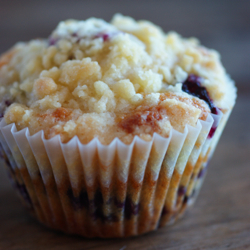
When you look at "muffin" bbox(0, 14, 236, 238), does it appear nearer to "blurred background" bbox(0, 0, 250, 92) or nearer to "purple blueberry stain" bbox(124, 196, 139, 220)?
"purple blueberry stain" bbox(124, 196, 139, 220)

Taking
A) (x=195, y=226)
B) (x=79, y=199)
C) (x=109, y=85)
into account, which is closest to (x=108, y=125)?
(x=109, y=85)

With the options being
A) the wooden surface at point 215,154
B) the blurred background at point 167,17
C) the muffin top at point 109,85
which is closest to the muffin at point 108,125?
the muffin top at point 109,85

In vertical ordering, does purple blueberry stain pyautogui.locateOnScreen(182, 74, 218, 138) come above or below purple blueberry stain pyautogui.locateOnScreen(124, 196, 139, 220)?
above

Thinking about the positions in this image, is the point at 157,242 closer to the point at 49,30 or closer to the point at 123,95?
the point at 123,95

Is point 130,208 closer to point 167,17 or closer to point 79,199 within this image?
point 79,199

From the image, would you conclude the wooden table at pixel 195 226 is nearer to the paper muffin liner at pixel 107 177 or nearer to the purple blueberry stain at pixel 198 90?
the paper muffin liner at pixel 107 177

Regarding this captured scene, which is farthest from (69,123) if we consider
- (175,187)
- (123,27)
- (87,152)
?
(123,27)

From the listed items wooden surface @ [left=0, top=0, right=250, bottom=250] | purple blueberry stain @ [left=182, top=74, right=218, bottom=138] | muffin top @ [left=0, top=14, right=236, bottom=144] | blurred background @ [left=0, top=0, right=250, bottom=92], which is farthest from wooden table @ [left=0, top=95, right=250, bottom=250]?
blurred background @ [left=0, top=0, right=250, bottom=92]
